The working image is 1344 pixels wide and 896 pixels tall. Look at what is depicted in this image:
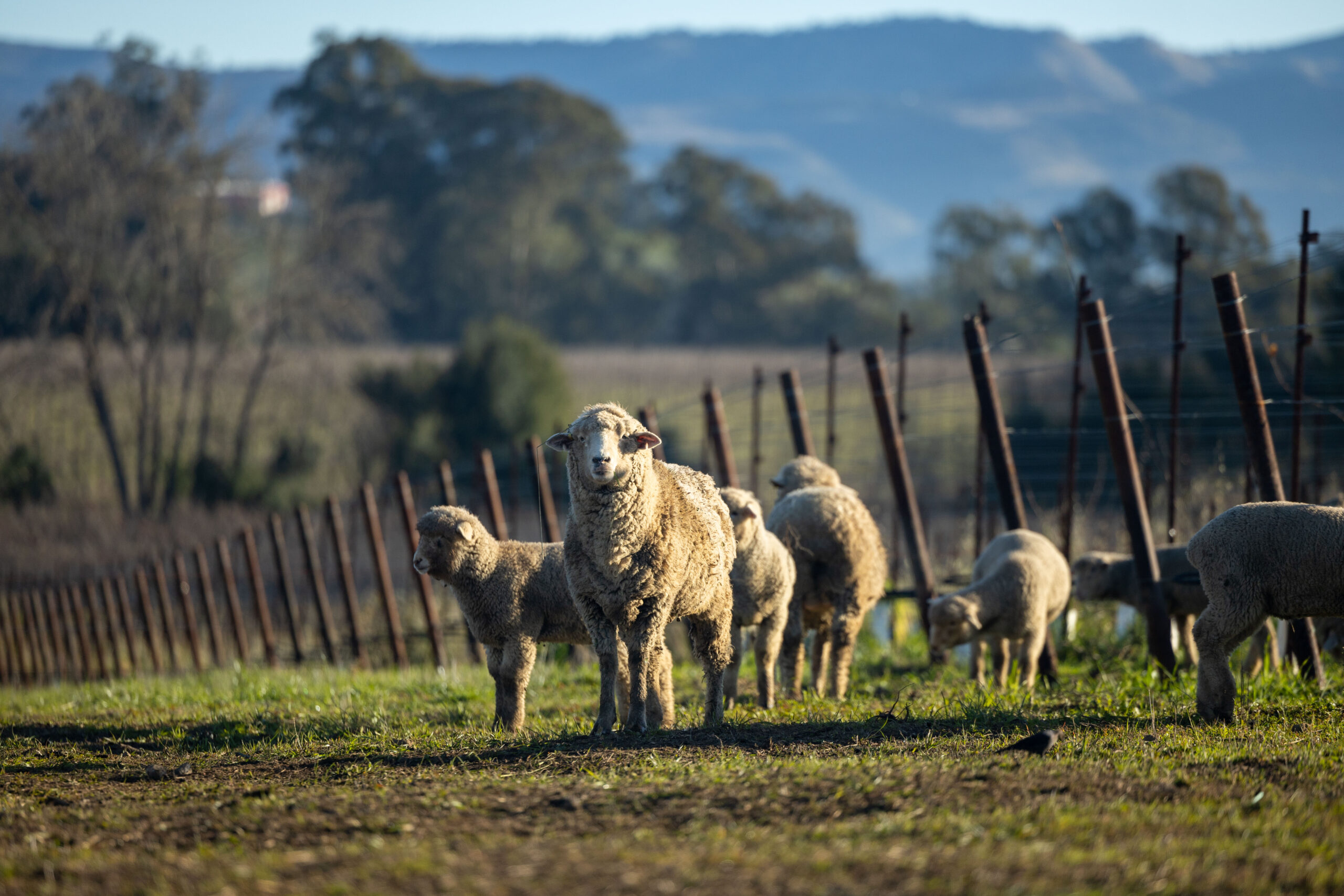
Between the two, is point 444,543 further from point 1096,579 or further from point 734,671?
point 1096,579

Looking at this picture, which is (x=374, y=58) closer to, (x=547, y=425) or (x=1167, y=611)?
(x=547, y=425)

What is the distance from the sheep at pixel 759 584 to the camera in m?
8.12

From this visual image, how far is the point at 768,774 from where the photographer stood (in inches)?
210

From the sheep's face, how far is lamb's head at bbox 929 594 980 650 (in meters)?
1.46

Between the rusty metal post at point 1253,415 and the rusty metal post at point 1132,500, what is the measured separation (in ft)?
2.55

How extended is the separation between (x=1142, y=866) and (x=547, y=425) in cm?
3447

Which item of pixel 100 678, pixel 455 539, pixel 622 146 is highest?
pixel 622 146

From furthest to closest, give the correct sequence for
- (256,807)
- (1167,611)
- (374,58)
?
(374,58)
(1167,611)
(256,807)

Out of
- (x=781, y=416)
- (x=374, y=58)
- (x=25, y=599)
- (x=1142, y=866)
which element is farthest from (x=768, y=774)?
(x=374, y=58)

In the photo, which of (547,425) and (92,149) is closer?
(92,149)

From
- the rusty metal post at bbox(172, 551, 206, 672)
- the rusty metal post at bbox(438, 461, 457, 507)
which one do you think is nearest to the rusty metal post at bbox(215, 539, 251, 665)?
the rusty metal post at bbox(172, 551, 206, 672)

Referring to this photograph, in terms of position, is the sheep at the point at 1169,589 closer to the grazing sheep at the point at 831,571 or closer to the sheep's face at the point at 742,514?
the grazing sheep at the point at 831,571

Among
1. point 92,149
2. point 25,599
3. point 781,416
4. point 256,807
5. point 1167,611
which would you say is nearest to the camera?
point 256,807

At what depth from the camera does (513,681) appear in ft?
25.3
